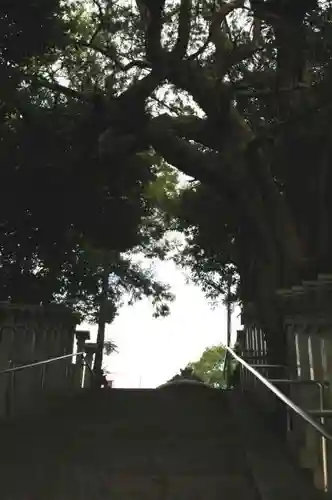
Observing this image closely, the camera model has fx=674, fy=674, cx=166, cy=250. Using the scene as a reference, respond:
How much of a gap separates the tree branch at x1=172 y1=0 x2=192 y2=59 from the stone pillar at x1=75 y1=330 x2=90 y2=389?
180 inches

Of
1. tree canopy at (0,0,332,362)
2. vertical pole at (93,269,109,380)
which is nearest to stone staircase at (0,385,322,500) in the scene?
tree canopy at (0,0,332,362)

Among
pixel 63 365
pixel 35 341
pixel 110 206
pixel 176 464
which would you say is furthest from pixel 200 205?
pixel 176 464

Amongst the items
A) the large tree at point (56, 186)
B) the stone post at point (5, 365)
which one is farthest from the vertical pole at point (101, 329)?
the stone post at point (5, 365)

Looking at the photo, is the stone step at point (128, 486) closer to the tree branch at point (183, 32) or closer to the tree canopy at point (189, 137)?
the tree canopy at point (189, 137)

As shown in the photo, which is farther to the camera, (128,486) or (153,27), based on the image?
(153,27)

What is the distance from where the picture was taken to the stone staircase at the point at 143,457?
4512 millimetres

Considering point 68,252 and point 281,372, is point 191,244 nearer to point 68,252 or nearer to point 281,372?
point 68,252

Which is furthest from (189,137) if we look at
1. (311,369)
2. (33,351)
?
(311,369)

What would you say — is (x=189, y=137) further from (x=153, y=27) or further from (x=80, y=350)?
(x=80, y=350)

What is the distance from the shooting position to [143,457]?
548 centimetres

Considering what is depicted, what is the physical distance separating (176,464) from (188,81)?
17.6 ft

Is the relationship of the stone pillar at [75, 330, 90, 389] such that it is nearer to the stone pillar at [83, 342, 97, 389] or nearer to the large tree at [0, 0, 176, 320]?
the stone pillar at [83, 342, 97, 389]

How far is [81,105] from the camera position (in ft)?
32.0

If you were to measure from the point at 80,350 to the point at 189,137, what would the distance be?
3.87m
